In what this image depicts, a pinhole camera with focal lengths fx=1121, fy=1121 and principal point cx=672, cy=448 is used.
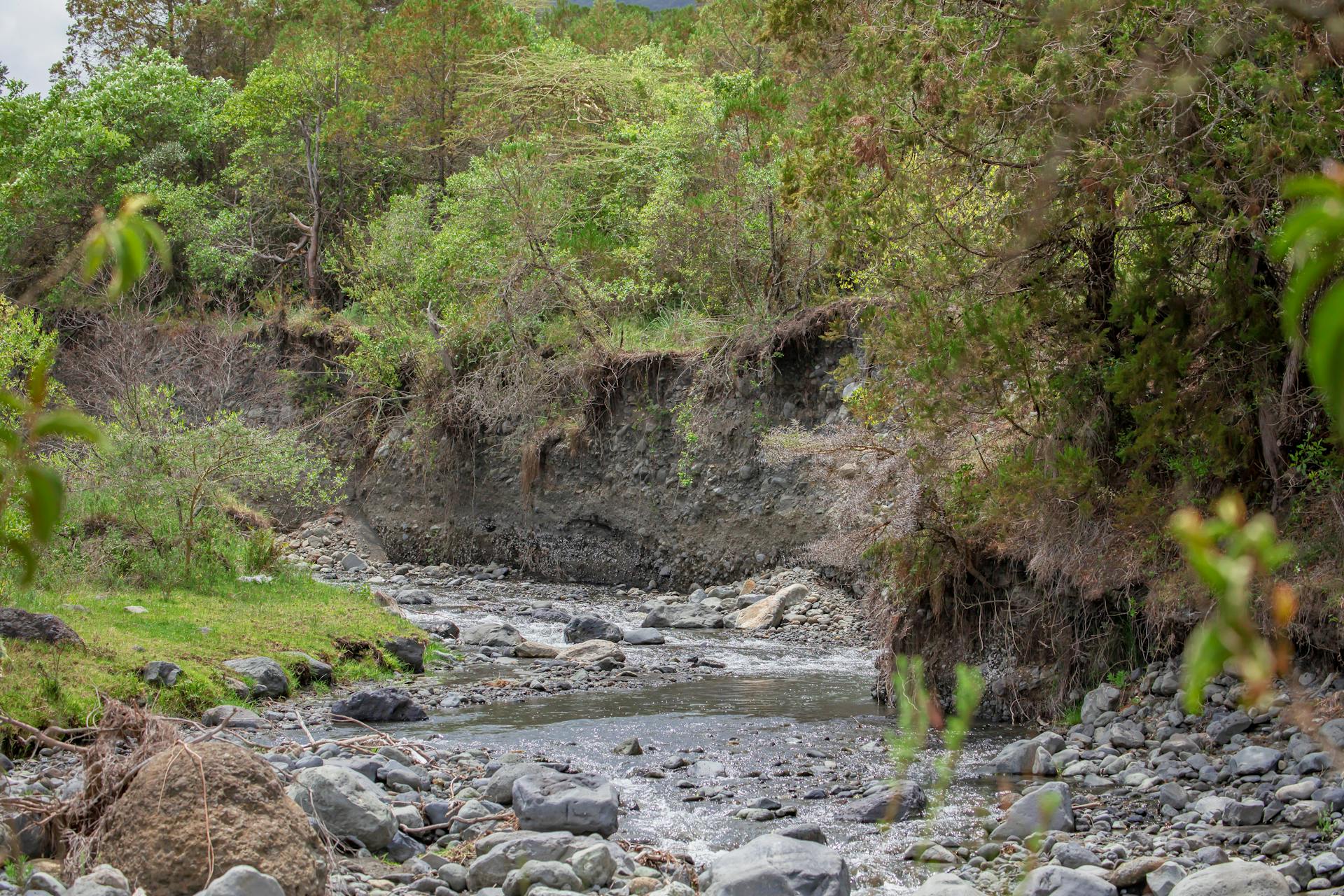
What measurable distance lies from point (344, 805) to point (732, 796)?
2.56 meters

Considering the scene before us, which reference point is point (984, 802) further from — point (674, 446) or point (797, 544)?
point (674, 446)

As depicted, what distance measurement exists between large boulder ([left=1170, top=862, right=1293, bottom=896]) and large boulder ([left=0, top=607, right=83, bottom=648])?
27.6 ft

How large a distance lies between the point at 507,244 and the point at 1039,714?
52.8 feet

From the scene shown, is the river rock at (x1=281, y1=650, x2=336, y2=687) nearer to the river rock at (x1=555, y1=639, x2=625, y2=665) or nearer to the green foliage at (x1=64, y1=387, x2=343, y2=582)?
the river rock at (x1=555, y1=639, x2=625, y2=665)

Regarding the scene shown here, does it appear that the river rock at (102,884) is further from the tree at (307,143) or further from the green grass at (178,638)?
the tree at (307,143)

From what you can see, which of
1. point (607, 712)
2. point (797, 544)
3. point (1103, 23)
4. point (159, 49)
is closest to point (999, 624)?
point (607, 712)

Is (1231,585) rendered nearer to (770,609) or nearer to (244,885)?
(244,885)

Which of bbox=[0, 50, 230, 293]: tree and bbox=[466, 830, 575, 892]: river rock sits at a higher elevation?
bbox=[0, 50, 230, 293]: tree

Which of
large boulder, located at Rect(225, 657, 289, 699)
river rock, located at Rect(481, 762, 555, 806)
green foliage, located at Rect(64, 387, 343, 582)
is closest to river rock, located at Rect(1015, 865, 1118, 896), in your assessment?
river rock, located at Rect(481, 762, 555, 806)

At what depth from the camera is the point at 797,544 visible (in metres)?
18.6

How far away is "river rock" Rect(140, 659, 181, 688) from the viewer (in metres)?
9.32

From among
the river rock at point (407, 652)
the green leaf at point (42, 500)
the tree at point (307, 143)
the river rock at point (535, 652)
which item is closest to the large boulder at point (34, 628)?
the river rock at point (407, 652)

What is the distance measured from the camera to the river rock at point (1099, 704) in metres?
8.38

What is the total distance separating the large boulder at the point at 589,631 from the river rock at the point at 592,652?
0.92m
